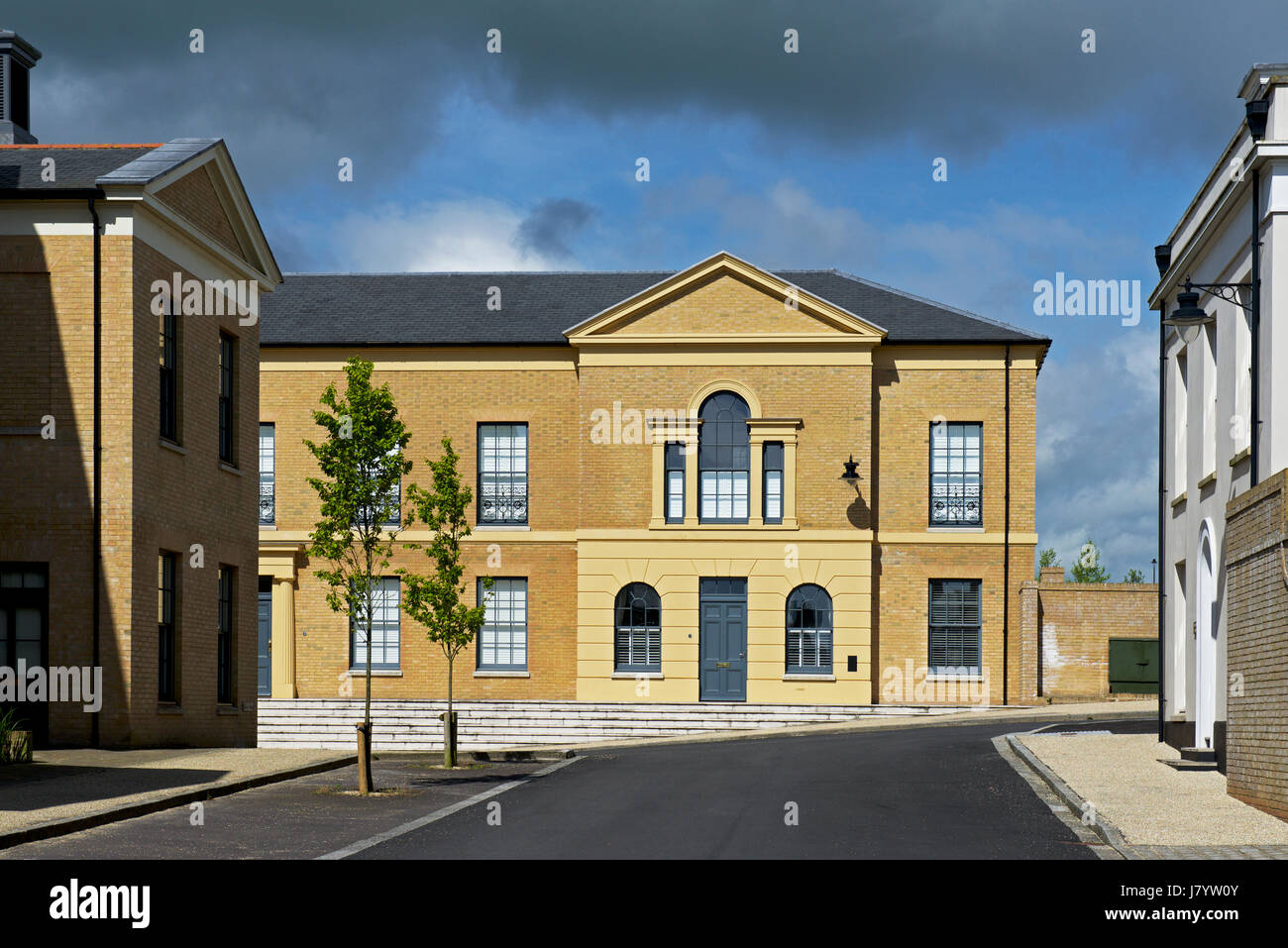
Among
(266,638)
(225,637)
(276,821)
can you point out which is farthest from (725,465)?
(276,821)

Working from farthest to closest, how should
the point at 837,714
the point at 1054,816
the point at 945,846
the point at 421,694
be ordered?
the point at 421,694 < the point at 837,714 < the point at 1054,816 < the point at 945,846

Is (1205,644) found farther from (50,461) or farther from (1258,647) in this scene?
(50,461)

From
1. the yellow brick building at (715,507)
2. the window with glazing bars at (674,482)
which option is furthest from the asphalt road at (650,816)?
the window with glazing bars at (674,482)

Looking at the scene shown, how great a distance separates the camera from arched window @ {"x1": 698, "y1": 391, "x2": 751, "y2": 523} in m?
37.6

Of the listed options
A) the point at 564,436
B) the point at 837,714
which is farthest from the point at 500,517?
the point at 837,714

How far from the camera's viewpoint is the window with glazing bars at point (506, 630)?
125ft

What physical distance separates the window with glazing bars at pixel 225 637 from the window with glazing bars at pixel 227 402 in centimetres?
191

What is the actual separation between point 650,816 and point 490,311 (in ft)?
83.4

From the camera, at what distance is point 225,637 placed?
2564 centimetres

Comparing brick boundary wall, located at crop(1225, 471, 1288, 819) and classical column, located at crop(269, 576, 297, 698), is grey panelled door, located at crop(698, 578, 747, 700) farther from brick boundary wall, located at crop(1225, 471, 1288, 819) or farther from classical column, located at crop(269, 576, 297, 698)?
brick boundary wall, located at crop(1225, 471, 1288, 819)

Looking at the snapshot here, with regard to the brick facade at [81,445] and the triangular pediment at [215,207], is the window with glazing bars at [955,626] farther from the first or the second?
the brick facade at [81,445]
